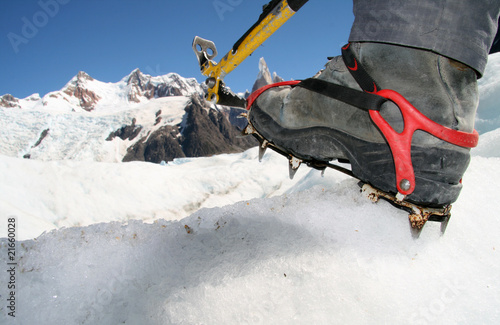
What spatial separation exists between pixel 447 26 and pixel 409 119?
24 centimetres

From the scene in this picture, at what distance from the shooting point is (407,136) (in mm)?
715

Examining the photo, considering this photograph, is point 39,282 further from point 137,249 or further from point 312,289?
point 312,289

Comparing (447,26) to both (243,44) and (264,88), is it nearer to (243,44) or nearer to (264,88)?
(264,88)

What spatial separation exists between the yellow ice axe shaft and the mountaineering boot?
2.27ft

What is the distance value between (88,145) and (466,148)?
46920 mm

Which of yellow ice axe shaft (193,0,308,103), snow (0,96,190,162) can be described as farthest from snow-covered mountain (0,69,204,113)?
yellow ice axe shaft (193,0,308,103)

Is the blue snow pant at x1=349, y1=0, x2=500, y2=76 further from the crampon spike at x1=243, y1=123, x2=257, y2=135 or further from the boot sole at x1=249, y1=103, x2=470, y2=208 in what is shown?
the crampon spike at x1=243, y1=123, x2=257, y2=135

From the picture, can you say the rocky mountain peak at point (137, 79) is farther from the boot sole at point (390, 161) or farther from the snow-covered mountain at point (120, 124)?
the boot sole at point (390, 161)

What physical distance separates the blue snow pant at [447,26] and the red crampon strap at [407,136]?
0.14 meters

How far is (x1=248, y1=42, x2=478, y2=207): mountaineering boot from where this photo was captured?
2.28ft

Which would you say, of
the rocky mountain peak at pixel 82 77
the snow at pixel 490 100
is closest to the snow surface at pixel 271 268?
the snow at pixel 490 100

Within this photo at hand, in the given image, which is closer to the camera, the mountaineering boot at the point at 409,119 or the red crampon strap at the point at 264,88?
the mountaineering boot at the point at 409,119

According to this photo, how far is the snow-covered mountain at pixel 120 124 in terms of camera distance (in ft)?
128

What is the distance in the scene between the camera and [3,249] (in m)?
0.64
